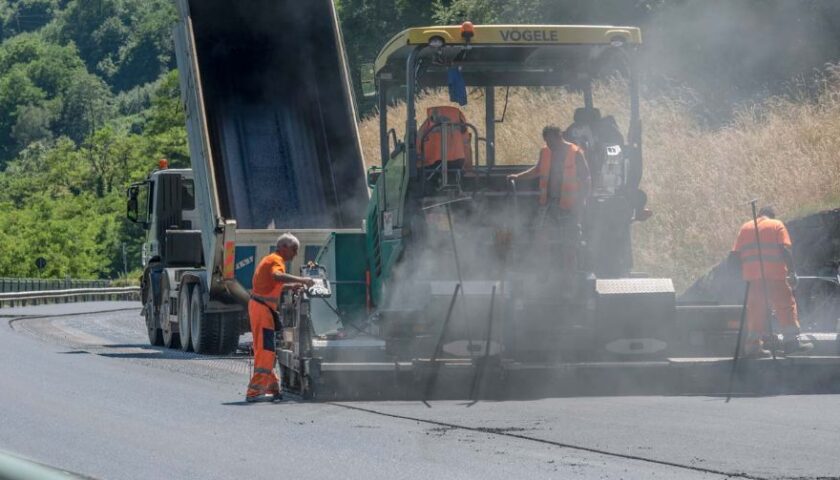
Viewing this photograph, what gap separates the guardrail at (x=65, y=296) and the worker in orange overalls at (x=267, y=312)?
3555 cm

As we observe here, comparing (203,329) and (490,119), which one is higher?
(490,119)

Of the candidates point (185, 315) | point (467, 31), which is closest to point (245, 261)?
point (185, 315)

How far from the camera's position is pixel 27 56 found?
18588cm

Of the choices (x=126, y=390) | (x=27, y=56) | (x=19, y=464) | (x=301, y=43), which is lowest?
(x=126, y=390)

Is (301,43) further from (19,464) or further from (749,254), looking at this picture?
(19,464)

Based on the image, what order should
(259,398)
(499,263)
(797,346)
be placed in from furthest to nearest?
(797,346), (499,263), (259,398)

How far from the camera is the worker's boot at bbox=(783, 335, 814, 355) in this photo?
1262cm

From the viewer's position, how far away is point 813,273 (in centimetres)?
1716

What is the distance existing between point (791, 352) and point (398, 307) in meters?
3.36

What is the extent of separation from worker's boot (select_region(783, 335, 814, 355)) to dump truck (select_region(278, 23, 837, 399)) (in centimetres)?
46

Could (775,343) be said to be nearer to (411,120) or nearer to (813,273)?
(411,120)

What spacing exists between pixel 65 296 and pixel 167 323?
32657mm

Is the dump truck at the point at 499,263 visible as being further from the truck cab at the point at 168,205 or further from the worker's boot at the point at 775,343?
the truck cab at the point at 168,205

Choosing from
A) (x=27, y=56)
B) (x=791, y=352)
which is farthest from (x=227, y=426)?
(x=27, y=56)
